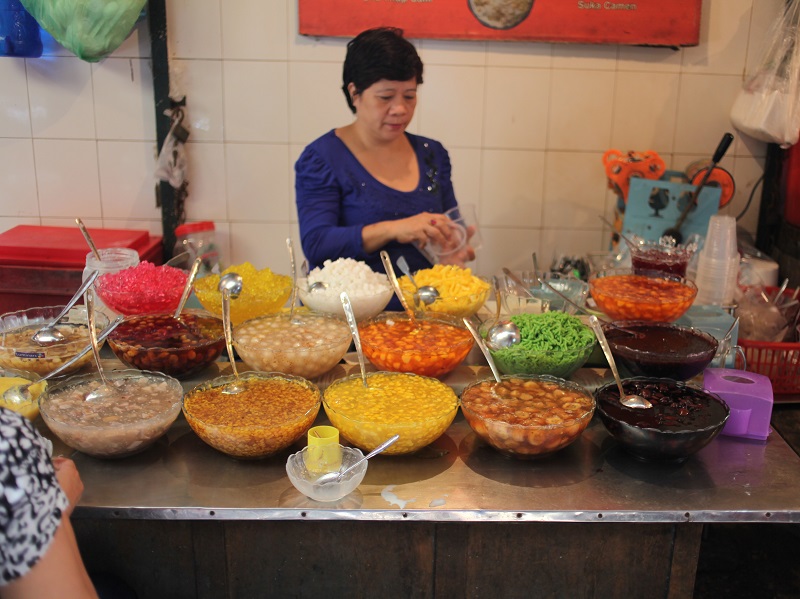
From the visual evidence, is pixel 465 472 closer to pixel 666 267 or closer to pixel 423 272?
pixel 423 272

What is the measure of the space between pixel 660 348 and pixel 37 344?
70.3 inches

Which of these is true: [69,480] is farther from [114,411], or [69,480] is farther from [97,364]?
[97,364]

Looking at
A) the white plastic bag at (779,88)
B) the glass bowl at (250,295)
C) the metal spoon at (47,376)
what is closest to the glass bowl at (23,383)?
the metal spoon at (47,376)

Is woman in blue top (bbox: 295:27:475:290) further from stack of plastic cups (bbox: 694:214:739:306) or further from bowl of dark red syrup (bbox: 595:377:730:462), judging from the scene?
bowl of dark red syrup (bbox: 595:377:730:462)

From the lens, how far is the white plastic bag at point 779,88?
3562mm

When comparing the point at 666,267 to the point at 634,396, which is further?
the point at 666,267

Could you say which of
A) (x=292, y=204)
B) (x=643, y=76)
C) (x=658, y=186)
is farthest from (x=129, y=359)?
(x=643, y=76)

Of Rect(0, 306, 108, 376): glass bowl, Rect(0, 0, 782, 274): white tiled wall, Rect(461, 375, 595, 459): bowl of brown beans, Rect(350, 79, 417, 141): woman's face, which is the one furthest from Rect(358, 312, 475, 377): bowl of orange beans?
Rect(0, 0, 782, 274): white tiled wall

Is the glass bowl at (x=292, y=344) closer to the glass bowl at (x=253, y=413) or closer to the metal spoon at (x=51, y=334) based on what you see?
the glass bowl at (x=253, y=413)

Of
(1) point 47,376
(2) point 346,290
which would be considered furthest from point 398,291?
(1) point 47,376

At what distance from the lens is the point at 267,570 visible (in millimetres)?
1884

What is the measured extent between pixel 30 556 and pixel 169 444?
67cm

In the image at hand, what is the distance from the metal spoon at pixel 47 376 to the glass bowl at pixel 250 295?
0.35 meters

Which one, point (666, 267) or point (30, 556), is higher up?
point (666, 267)
